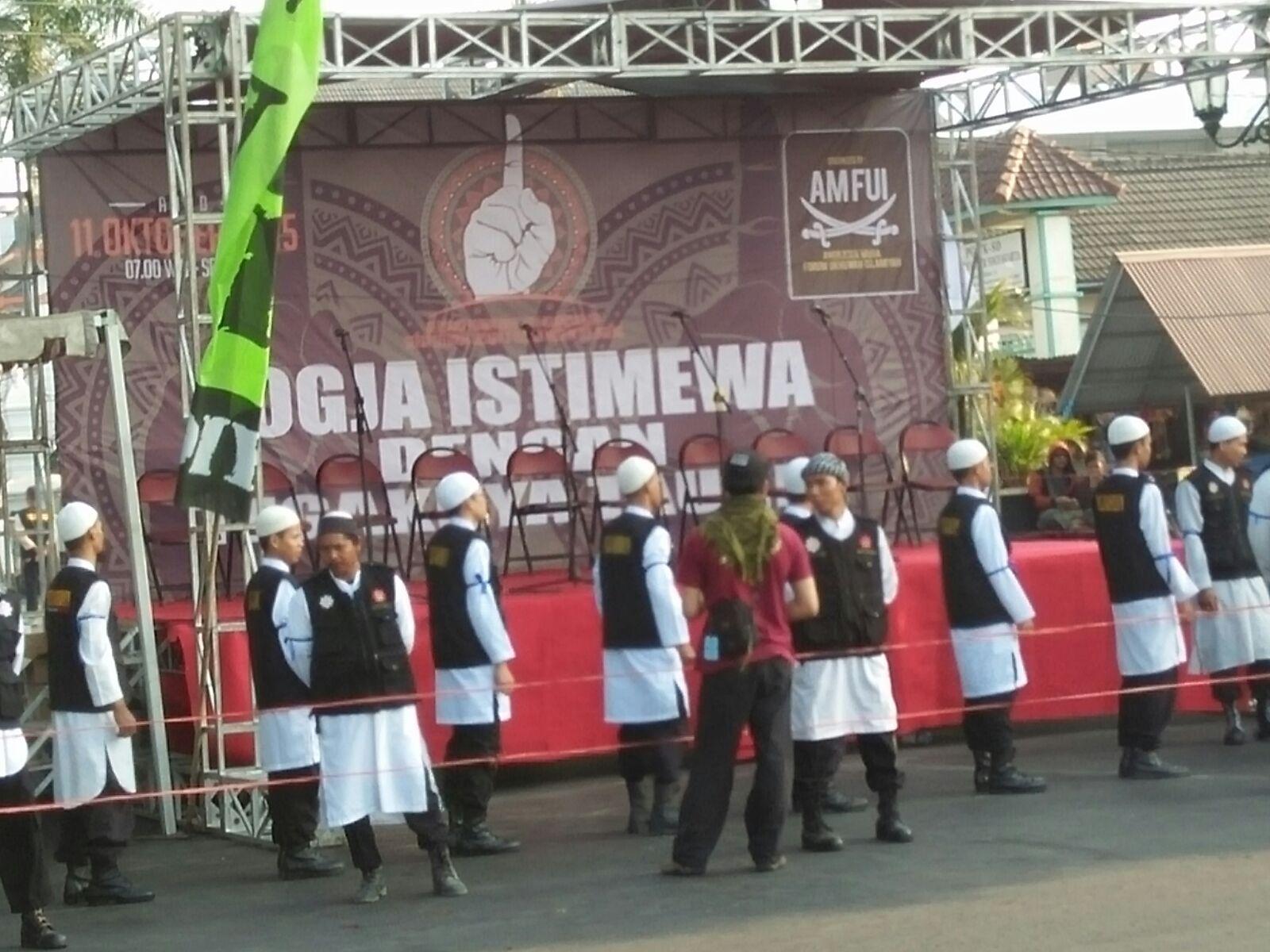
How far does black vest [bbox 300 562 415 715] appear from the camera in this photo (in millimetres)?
9289

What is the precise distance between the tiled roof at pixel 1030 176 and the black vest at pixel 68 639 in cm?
2992

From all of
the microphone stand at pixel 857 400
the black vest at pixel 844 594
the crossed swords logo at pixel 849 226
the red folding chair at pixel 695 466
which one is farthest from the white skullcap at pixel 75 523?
the crossed swords logo at pixel 849 226

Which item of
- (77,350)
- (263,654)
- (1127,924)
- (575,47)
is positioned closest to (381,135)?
(575,47)

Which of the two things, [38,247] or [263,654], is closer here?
[263,654]

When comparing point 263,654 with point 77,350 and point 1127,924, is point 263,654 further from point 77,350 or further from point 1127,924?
point 1127,924

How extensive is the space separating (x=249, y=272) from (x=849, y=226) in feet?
23.6

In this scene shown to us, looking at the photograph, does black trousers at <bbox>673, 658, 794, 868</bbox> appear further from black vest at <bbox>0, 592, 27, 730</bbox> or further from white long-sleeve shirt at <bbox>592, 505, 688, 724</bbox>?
black vest at <bbox>0, 592, 27, 730</bbox>

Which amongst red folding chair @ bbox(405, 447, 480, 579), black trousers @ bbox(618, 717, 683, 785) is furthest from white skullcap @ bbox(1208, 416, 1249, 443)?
red folding chair @ bbox(405, 447, 480, 579)

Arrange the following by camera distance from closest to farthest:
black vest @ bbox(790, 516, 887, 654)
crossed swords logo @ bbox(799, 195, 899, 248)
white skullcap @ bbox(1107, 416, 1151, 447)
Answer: black vest @ bbox(790, 516, 887, 654)
white skullcap @ bbox(1107, 416, 1151, 447)
crossed swords logo @ bbox(799, 195, 899, 248)

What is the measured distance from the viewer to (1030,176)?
130 feet

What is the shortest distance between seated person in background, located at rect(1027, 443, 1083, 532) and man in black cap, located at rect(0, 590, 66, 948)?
30.7ft

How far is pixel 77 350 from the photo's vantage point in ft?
36.7

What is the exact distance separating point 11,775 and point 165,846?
2.91 metres

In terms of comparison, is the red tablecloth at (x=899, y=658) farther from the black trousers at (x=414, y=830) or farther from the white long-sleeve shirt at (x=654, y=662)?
the black trousers at (x=414, y=830)
